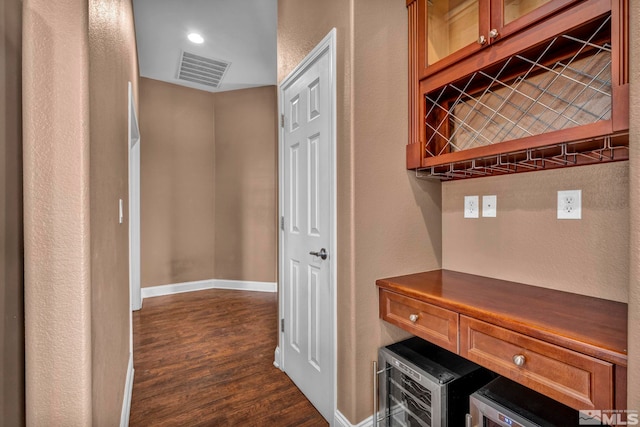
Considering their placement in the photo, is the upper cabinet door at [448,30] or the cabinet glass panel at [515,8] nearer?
the cabinet glass panel at [515,8]

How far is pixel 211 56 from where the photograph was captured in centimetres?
353

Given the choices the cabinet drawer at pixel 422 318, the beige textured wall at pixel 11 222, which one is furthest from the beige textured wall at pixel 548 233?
the beige textured wall at pixel 11 222

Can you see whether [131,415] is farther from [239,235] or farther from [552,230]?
[239,235]

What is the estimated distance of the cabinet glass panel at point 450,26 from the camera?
1.38 metres

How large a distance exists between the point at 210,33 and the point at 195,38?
202 mm

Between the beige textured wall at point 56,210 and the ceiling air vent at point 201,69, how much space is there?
9.84 feet

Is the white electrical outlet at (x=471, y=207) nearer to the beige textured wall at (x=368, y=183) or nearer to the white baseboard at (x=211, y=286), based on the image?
the beige textured wall at (x=368, y=183)

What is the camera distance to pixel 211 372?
7.36 feet

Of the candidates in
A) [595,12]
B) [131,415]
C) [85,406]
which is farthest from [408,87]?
[131,415]

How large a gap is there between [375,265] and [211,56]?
10.5 feet

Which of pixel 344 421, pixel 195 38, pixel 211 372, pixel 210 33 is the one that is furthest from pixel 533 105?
pixel 195 38

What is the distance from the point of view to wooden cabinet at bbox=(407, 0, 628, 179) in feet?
3.39

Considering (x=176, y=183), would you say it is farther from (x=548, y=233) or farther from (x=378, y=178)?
(x=548, y=233)

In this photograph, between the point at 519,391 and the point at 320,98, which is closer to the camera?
the point at 519,391
